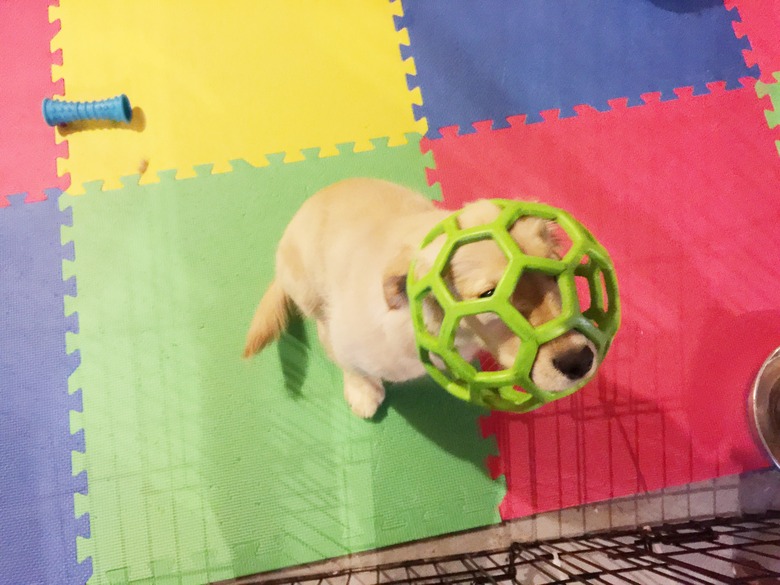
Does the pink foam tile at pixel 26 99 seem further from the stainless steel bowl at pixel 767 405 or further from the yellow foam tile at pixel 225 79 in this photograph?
the stainless steel bowl at pixel 767 405

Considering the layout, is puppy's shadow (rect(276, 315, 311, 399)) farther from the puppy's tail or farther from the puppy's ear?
the puppy's ear

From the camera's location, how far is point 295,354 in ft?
6.18

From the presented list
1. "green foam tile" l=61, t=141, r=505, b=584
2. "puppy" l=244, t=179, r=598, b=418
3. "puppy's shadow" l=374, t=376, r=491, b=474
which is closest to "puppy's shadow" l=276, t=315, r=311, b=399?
"green foam tile" l=61, t=141, r=505, b=584

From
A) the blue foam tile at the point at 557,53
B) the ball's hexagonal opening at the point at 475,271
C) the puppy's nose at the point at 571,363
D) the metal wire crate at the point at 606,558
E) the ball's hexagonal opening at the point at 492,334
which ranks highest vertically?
the blue foam tile at the point at 557,53

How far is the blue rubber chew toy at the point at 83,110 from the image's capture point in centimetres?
192

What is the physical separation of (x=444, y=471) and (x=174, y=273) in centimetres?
113

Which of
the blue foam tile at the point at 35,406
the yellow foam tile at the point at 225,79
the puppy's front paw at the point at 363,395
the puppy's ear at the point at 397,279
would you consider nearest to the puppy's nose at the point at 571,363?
the puppy's ear at the point at 397,279

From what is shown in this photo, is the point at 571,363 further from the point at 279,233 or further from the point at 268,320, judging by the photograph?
the point at 279,233

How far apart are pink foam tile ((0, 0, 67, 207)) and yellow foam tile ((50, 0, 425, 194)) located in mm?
48

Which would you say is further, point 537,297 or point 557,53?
point 557,53

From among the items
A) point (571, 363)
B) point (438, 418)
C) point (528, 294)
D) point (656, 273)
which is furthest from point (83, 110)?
point (656, 273)

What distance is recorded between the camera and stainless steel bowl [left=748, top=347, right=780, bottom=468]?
1894mm

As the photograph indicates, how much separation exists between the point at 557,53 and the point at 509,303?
61.9 inches

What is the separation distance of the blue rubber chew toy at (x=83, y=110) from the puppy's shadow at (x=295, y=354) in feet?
3.11
